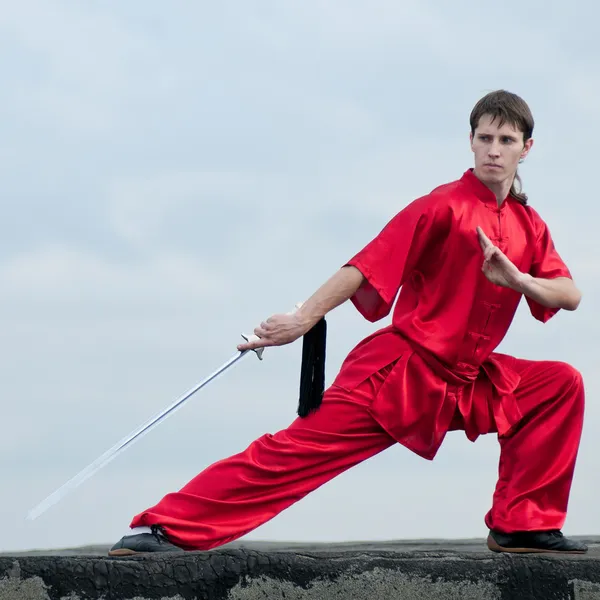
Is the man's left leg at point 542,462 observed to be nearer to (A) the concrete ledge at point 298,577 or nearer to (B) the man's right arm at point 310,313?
(A) the concrete ledge at point 298,577

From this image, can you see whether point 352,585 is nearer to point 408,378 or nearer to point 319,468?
point 319,468

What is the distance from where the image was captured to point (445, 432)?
3.55 metres

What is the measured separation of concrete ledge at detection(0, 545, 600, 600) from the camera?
9.77ft

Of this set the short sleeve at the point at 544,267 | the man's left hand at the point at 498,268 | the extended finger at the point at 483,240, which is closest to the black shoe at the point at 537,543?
the short sleeve at the point at 544,267

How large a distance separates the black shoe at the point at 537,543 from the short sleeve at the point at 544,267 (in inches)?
26.2

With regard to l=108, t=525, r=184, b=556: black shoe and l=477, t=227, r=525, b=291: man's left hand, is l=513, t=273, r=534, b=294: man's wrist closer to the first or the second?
l=477, t=227, r=525, b=291: man's left hand

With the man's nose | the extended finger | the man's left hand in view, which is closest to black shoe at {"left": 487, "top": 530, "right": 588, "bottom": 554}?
the man's left hand

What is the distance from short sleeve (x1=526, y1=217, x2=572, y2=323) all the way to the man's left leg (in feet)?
0.57

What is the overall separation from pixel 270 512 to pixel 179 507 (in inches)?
10.7

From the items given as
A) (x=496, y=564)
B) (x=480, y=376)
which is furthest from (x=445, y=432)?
(x=496, y=564)

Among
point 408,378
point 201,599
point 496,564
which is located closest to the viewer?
point 201,599

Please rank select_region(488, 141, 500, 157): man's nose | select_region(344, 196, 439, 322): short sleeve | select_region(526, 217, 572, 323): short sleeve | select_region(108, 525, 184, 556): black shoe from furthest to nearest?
1. select_region(526, 217, 572, 323): short sleeve
2. select_region(488, 141, 500, 157): man's nose
3. select_region(344, 196, 439, 322): short sleeve
4. select_region(108, 525, 184, 556): black shoe

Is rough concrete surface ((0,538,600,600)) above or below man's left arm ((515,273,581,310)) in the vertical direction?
below

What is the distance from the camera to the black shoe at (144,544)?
10.8 ft
